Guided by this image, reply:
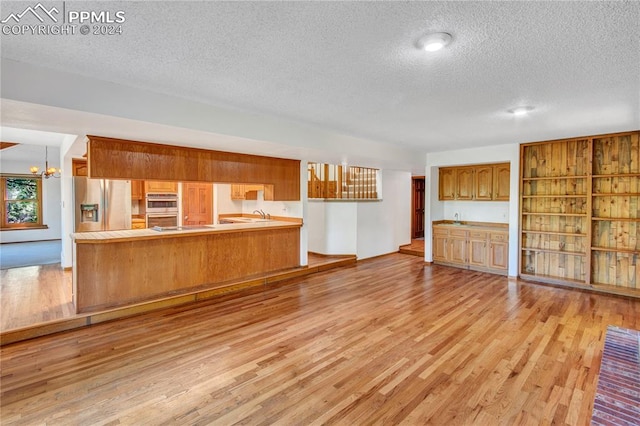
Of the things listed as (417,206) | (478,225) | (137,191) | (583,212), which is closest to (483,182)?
(478,225)

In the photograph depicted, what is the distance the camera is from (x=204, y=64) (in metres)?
2.39

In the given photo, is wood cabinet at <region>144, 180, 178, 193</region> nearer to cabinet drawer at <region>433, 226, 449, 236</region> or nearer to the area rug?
cabinet drawer at <region>433, 226, 449, 236</region>

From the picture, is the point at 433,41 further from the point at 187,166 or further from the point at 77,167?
the point at 77,167

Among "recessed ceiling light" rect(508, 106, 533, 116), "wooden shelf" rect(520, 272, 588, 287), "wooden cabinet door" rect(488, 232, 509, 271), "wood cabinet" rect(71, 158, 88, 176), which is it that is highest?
"recessed ceiling light" rect(508, 106, 533, 116)

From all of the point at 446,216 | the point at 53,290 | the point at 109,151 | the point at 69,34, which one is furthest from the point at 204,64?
the point at 446,216

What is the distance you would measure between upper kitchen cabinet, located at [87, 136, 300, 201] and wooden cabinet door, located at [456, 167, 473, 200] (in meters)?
3.48

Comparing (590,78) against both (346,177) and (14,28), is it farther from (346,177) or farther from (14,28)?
(346,177)

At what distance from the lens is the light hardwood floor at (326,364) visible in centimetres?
211

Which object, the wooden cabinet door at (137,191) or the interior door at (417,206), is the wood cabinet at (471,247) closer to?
the interior door at (417,206)

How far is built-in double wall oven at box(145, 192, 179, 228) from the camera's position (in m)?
6.79

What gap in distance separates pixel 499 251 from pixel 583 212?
139cm

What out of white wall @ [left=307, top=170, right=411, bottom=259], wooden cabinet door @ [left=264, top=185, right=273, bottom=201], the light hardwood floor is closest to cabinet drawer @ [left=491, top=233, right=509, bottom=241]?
the light hardwood floor

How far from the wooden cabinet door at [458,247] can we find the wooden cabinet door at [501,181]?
0.97 metres

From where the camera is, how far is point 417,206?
966 centimetres
